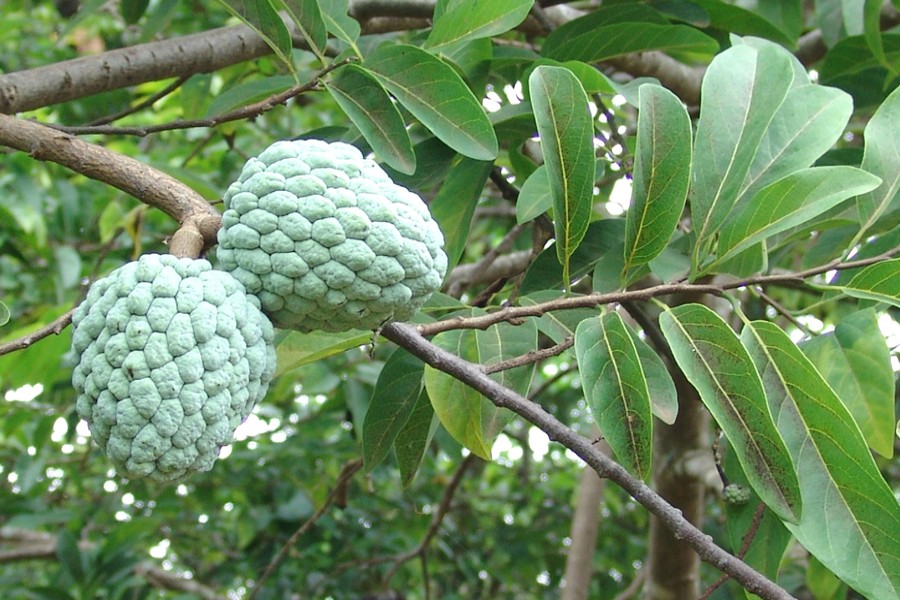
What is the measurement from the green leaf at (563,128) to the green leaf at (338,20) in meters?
0.48

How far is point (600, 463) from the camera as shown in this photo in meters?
1.18

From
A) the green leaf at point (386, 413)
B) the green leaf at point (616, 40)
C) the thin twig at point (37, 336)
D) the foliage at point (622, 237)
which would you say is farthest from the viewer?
the green leaf at point (616, 40)

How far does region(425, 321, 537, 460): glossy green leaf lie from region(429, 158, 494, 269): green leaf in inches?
9.6

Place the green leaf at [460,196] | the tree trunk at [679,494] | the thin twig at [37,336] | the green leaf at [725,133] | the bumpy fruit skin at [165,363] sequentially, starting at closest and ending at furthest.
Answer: the bumpy fruit skin at [165,363], the thin twig at [37,336], the green leaf at [725,133], the green leaf at [460,196], the tree trunk at [679,494]

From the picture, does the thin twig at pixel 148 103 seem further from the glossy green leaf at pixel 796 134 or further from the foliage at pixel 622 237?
the glossy green leaf at pixel 796 134

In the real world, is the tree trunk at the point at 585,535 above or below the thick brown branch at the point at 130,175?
below

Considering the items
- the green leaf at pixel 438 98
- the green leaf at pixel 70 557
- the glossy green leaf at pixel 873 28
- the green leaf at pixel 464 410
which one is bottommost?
the green leaf at pixel 70 557

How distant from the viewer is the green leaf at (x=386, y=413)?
1.57 metres

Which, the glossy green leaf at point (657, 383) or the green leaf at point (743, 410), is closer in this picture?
the green leaf at point (743, 410)

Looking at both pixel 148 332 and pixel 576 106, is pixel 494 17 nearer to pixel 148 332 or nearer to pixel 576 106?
pixel 576 106

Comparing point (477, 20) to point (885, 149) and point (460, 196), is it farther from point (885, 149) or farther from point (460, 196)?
point (885, 149)

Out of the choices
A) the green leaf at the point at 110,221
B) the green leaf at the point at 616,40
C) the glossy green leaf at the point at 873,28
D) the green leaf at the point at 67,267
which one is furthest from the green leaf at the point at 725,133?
the green leaf at the point at 67,267

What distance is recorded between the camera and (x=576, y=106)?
50.7 inches

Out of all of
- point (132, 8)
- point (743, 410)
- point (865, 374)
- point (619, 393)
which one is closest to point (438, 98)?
point (619, 393)
